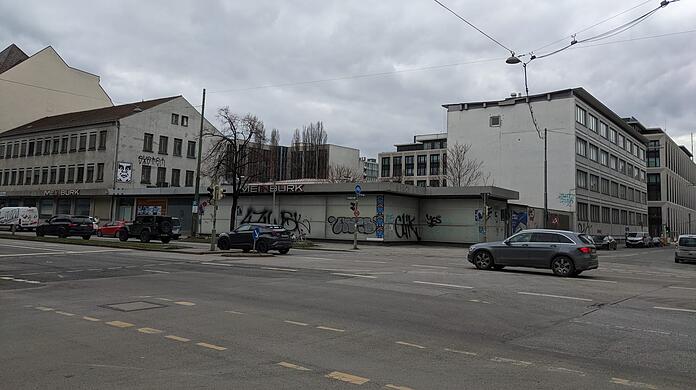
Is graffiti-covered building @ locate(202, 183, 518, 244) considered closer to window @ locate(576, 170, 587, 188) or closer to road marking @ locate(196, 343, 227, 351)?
window @ locate(576, 170, 587, 188)

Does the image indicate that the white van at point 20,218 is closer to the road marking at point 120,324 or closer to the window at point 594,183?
the road marking at point 120,324

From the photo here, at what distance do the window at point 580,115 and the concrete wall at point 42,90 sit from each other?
60681 mm

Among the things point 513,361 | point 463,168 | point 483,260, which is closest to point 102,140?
point 463,168

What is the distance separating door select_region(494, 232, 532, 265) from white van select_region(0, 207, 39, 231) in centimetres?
4296

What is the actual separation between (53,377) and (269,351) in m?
2.28

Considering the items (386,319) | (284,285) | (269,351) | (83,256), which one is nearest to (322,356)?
(269,351)

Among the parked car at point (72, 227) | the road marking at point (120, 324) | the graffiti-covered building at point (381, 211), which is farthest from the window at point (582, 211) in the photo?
the road marking at point (120, 324)

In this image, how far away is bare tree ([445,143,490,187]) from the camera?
64.0 metres

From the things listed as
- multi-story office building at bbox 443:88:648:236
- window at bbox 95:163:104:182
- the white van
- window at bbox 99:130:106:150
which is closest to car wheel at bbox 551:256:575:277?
multi-story office building at bbox 443:88:648:236

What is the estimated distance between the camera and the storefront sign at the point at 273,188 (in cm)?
4038

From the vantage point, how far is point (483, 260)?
18844 mm

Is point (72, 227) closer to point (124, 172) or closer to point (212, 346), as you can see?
point (124, 172)

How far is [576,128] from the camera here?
61.0 m

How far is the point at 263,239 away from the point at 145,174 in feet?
116
